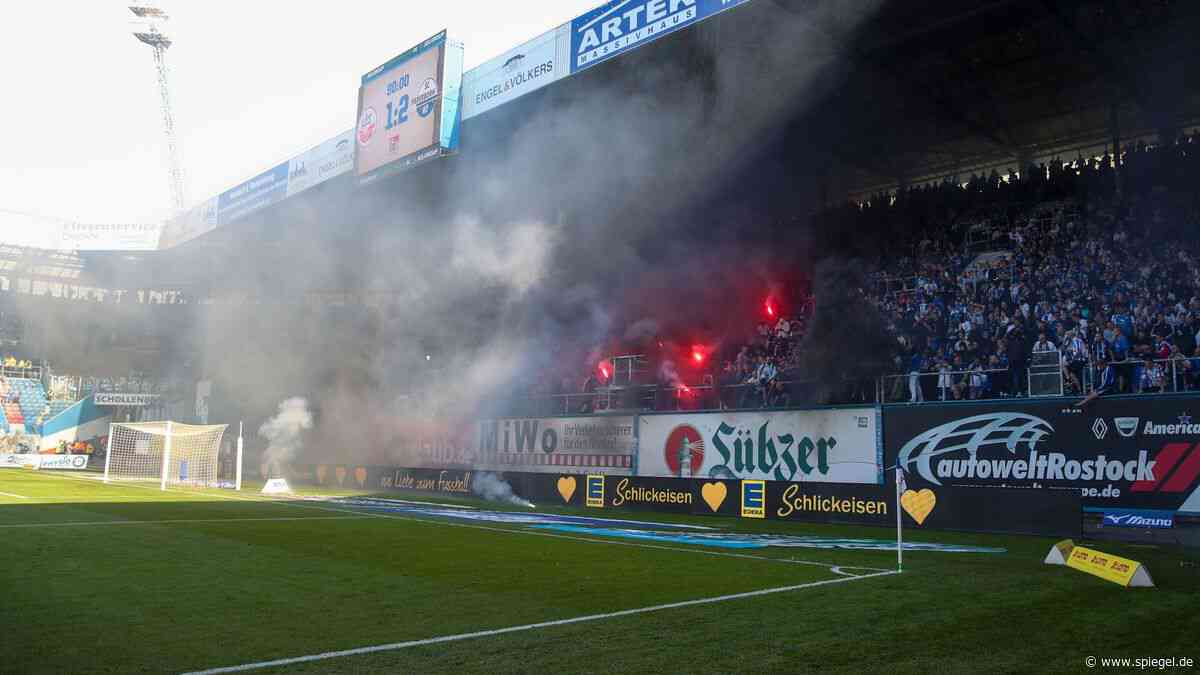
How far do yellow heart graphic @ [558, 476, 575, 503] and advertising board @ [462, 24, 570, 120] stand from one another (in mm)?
10329

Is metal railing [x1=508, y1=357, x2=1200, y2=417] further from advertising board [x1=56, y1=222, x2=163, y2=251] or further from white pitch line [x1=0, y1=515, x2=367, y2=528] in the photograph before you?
advertising board [x1=56, y1=222, x2=163, y2=251]

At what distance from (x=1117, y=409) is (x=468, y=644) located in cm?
1412

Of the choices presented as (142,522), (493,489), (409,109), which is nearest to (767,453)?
(493,489)

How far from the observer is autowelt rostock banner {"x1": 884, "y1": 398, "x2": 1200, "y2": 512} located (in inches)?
580

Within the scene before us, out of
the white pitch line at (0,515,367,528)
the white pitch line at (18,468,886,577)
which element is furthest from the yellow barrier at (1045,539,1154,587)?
the white pitch line at (0,515,367,528)

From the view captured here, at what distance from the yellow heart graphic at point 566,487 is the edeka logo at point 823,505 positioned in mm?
6249

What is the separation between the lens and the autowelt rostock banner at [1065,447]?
580 inches

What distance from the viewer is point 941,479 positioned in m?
17.5

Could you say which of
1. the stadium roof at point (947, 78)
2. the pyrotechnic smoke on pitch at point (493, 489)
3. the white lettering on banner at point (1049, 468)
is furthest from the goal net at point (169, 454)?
the white lettering on banner at point (1049, 468)

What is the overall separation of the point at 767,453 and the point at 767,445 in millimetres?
191

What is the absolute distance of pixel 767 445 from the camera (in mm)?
20609

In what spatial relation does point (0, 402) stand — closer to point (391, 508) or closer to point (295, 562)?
point (391, 508)

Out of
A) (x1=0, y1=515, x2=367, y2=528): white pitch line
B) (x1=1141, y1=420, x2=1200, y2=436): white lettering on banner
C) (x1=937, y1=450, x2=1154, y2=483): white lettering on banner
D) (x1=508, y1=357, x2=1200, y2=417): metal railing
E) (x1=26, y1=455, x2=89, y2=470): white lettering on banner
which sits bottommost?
(x1=0, y1=515, x2=367, y2=528): white pitch line

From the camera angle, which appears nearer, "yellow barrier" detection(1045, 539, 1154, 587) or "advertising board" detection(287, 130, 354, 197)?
"yellow barrier" detection(1045, 539, 1154, 587)
